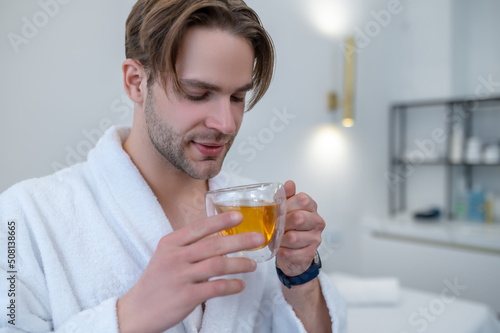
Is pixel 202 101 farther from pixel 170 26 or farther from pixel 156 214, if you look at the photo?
pixel 156 214

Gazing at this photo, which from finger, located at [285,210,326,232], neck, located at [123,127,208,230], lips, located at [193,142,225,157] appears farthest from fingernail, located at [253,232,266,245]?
neck, located at [123,127,208,230]

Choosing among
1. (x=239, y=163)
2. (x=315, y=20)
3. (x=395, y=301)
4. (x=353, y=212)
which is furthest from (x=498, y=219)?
(x=239, y=163)

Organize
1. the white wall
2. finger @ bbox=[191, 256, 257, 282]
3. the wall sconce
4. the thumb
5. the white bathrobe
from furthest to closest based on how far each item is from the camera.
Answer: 1. the wall sconce
2. the white wall
3. the thumb
4. the white bathrobe
5. finger @ bbox=[191, 256, 257, 282]

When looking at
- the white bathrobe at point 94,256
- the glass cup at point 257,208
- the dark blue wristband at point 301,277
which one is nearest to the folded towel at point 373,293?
the white bathrobe at point 94,256

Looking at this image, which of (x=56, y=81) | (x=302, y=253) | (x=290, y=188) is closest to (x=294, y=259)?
(x=302, y=253)

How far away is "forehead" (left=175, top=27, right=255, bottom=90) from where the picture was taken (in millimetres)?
765

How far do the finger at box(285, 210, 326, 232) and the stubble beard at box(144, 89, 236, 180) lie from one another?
20 cm

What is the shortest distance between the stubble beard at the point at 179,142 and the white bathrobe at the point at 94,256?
134 millimetres

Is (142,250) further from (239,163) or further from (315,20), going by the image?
(315,20)

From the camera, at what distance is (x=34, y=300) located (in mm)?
720

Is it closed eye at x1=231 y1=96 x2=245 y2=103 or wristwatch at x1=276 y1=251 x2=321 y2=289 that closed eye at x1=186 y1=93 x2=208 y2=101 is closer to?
closed eye at x1=231 y1=96 x2=245 y2=103

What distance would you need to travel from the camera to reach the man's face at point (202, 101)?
2.52 ft

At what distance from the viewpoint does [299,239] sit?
772 mm

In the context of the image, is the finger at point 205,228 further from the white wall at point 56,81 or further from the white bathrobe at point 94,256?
the white wall at point 56,81
